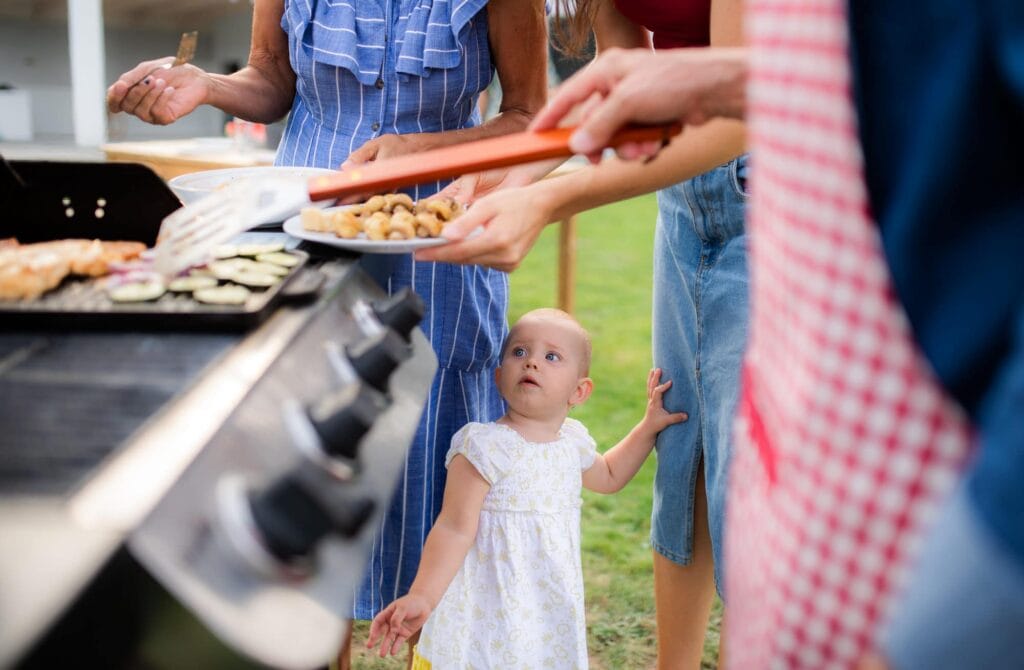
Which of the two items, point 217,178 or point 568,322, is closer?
point 217,178

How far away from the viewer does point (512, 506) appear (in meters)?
1.96

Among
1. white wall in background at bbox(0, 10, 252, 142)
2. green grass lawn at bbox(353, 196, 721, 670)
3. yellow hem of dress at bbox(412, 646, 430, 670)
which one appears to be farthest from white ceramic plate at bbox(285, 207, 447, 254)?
white wall in background at bbox(0, 10, 252, 142)

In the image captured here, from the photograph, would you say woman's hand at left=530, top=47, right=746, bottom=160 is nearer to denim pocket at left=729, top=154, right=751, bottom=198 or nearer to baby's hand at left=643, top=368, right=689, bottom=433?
denim pocket at left=729, top=154, right=751, bottom=198

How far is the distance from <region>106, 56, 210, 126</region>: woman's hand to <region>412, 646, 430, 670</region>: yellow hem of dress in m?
1.21

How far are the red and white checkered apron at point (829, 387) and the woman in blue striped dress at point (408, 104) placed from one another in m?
1.18

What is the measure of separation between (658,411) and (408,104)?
854 mm

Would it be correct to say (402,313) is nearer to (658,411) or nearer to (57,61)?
(658,411)

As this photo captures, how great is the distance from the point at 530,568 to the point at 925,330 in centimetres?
143

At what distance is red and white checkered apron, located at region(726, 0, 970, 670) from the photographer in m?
0.67

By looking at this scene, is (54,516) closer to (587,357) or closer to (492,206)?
(492,206)

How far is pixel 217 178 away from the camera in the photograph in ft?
5.82

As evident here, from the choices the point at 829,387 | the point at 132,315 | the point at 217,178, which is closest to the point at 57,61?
the point at 217,178

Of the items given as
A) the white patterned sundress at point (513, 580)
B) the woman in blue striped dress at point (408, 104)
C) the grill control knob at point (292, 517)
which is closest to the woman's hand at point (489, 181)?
the woman in blue striped dress at point (408, 104)

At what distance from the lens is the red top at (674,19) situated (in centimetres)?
175
